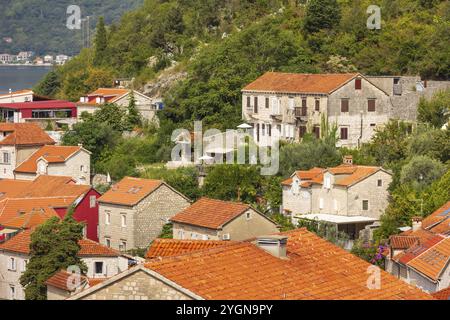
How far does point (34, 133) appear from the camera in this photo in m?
54.6

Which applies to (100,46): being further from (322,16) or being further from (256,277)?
(256,277)

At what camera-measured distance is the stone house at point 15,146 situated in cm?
5294

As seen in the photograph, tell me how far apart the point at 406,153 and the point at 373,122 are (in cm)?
501

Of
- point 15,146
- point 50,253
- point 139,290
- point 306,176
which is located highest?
point 15,146

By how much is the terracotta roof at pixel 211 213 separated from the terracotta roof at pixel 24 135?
16784 mm

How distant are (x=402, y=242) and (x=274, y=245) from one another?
14064 mm

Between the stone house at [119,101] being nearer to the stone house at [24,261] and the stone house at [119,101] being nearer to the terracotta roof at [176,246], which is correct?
the stone house at [24,261]

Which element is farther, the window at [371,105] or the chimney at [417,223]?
the window at [371,105]

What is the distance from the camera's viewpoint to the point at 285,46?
5388 centimetres

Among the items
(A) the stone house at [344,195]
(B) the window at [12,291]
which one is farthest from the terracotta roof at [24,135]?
(B) the window at [12,291]

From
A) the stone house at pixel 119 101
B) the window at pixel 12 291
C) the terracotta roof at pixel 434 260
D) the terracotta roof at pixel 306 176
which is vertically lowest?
the window at pixel 12 291

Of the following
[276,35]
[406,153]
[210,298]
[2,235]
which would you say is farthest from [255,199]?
[210,298]

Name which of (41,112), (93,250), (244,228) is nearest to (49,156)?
(41,112)

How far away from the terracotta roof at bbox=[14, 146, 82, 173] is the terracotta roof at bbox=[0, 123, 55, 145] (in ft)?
3.13
